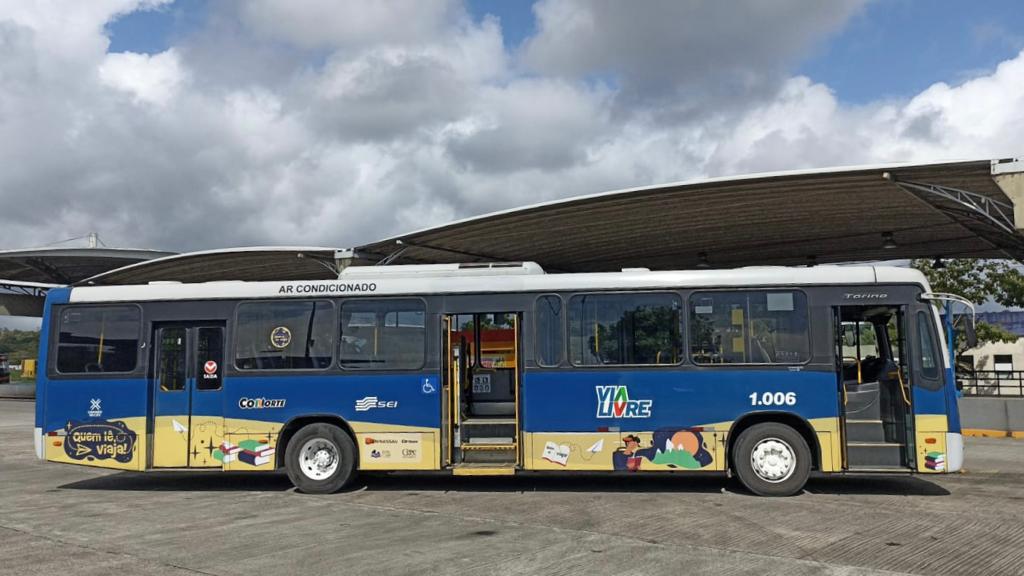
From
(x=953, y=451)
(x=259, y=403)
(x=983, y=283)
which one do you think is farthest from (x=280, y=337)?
(x=983, y=283)

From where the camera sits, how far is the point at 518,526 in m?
8.59

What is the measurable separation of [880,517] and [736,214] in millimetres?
12481

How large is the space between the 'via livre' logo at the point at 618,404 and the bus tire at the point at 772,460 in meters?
1.34

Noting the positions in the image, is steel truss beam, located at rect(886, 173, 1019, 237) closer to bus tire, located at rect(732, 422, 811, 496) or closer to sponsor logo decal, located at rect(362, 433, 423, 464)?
bus tire, located at rect(732, 422, 811, 496)

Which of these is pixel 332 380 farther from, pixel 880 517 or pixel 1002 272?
pixel 1002 272

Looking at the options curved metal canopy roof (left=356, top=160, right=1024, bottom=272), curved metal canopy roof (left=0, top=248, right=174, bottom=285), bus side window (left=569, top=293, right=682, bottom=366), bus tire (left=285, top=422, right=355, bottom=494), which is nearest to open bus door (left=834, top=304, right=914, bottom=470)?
bus side window (left=569, top=293, right=682, bottom=366)

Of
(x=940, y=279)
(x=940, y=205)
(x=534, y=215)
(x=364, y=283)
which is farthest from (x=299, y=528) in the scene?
(x=940, y=279)

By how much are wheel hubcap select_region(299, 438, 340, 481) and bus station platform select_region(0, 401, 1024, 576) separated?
36cm

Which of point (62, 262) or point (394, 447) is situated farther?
point (62, 262)

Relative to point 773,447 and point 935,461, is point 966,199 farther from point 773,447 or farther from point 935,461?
point 773,447

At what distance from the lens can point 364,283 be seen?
11.3 m

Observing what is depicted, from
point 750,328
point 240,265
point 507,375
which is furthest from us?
point 240,265

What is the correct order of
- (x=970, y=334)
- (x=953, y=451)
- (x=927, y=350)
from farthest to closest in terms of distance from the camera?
(x=927, y=350), (x=953, y=451), (x=970, y=334)

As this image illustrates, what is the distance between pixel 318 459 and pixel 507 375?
116 inches
